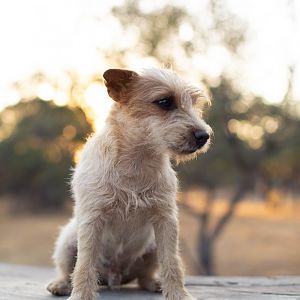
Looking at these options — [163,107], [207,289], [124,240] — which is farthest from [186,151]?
[207,289]

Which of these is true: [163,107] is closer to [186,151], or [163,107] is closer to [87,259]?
[186,151]

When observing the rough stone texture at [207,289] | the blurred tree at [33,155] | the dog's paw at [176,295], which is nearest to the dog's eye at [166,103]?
the dog's paw at [176,295]

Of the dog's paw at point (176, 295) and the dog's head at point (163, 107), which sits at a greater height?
the dog's head at point (163, 107)

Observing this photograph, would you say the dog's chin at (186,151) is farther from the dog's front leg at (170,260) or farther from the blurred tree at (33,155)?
the blurred tree at (33,155)

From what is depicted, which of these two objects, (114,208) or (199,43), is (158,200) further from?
(199,43)

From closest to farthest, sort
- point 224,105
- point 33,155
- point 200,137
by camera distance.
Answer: point 200,137 → point 224,105 → point 33,155

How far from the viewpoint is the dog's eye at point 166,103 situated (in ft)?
10.9

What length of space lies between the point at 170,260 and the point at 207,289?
3.96ft

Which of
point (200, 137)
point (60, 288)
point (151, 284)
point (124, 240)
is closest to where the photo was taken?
point (200, 137)

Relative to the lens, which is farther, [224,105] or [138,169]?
[224,105]

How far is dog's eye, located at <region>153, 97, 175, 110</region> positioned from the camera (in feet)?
10.9

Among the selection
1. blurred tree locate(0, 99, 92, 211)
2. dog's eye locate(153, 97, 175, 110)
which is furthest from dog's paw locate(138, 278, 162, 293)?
blurred tree locate(0, 99, 92, 211)

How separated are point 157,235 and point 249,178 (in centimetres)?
857

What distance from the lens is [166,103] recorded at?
3336mm
